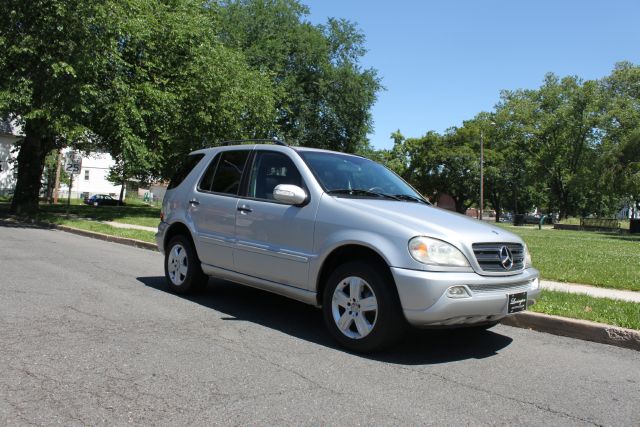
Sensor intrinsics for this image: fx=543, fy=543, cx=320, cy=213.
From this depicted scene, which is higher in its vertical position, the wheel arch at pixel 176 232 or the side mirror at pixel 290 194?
the side mirror at pixel 290 194

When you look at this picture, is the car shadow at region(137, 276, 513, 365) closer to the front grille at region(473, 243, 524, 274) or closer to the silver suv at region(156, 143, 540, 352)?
the silver suv at region(156, 143, 540, 352)

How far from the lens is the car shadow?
496 cm

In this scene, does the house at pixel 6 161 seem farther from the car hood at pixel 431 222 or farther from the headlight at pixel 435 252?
the headlight at pixel 435 252

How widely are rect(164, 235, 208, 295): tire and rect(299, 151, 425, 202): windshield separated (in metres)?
2.12

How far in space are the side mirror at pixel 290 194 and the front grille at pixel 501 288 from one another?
1.83 metres

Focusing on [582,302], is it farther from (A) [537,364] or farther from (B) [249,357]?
(B) [249,357]

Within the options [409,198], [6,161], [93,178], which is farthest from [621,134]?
[93,178]

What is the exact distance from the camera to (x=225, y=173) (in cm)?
668

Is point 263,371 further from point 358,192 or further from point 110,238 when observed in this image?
point 110,238

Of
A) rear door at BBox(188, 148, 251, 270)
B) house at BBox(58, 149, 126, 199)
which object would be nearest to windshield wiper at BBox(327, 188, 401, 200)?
rear door at BBox(188, 148, 251, 270)

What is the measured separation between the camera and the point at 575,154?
52.4m

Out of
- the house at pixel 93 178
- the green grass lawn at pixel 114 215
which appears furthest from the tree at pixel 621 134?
the house at pixel 93 178

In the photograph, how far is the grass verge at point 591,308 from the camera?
6078mm

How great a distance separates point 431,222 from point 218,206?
275 cm
